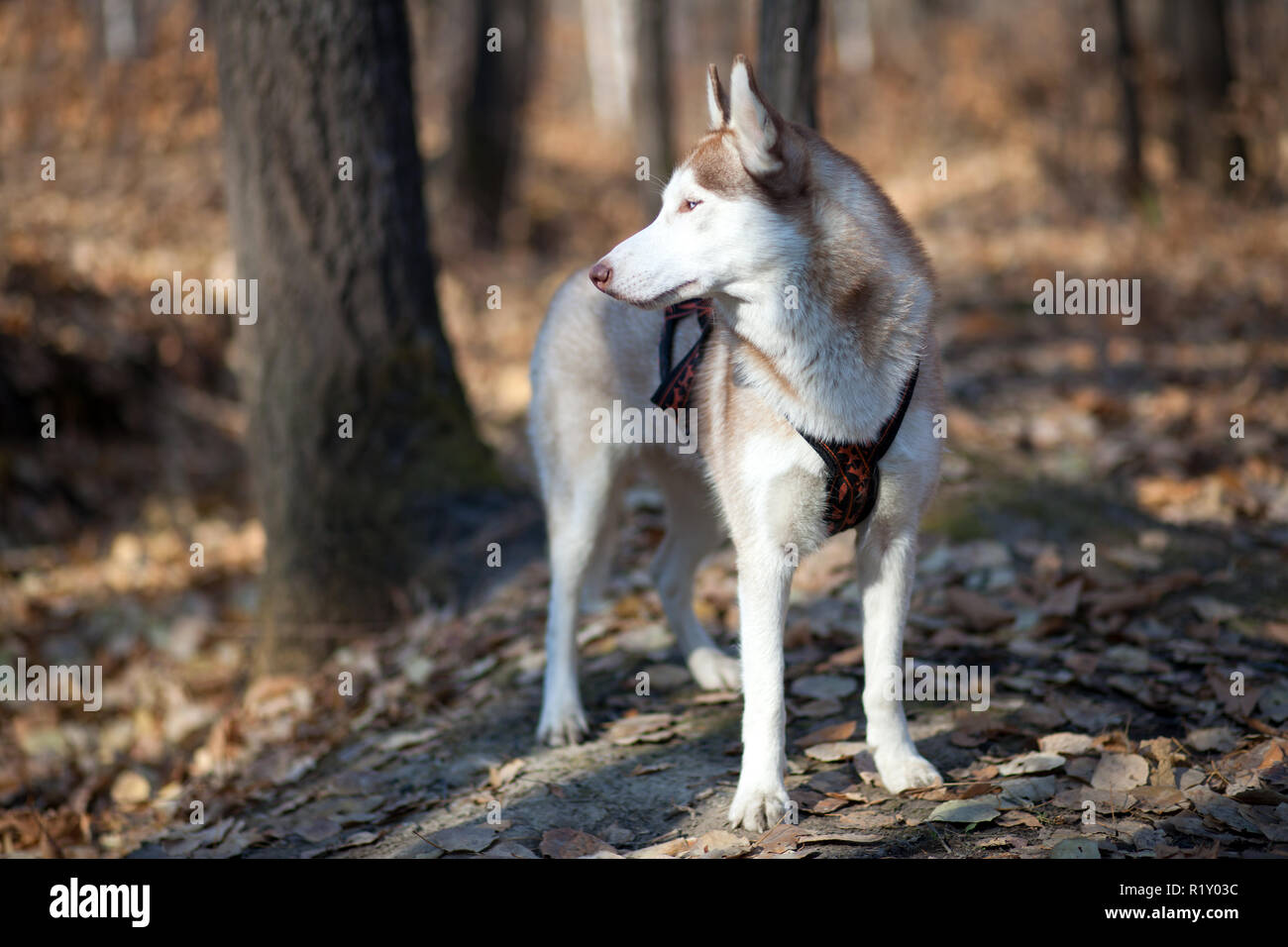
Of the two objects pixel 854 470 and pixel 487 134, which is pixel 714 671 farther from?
pixel 487 134

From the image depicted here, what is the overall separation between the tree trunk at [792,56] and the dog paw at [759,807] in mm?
3244

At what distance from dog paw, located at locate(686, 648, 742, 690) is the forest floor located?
78mm

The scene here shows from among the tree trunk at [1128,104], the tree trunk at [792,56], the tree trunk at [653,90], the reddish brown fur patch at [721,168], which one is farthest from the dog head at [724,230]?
the tree trunk at [1128,104]

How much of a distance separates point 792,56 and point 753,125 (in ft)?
7.82

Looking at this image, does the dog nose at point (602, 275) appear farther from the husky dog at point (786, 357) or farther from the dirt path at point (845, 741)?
the dirt path at point (845, 741)

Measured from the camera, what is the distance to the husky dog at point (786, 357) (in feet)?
9.84

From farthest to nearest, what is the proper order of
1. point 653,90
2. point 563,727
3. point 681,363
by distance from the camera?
point 653,90 → point 563,727 → point 681,363

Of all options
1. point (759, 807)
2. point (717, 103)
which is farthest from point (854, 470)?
point (717, 103)

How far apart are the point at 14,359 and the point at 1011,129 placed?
38.8 feet

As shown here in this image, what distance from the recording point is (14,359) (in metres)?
7.36

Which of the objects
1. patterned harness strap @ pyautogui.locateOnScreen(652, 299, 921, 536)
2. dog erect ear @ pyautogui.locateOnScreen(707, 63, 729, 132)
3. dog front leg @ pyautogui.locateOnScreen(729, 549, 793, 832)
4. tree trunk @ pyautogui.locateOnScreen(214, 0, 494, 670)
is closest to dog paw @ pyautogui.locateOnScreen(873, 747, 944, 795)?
dog front leg @ pyautogui.locateOnScreen(729, 549, 793, 832)

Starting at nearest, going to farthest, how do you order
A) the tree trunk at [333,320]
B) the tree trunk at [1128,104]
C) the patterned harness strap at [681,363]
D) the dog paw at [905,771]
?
the dog paw at [905,771] < the patterned harness strap at [681,363] < the tree trunk at [333,320] < the tree trunk at [1128,104]

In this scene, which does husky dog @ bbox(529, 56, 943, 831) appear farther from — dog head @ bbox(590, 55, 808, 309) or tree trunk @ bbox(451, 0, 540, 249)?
tree trunk @ bbox(451, 0, 540, 249)

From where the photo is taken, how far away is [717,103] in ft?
10.3
